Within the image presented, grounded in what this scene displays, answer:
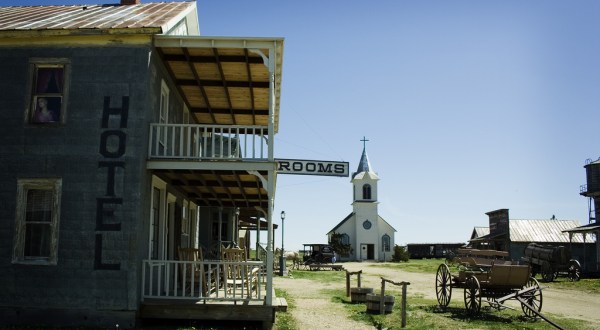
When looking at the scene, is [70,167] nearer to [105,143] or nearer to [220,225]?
[105,143]

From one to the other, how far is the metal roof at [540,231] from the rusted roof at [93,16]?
39303mm

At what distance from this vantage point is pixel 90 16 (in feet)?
44.4

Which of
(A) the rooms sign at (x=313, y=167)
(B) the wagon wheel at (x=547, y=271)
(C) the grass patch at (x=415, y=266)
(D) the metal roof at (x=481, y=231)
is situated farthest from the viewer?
(D) the metal roof at (x=481, y=231)

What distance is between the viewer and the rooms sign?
1403 centimetres

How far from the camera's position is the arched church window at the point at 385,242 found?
2672 inches

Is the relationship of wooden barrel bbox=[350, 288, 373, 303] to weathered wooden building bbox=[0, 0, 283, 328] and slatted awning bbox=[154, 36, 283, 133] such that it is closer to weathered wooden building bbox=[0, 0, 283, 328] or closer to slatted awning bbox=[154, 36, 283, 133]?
slatted awning bbox=[154, 36, 283, 133]

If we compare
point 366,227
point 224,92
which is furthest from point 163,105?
point 366,227

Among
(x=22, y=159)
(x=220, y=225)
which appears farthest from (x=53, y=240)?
(x=220, y=225)

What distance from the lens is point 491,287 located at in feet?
48.6

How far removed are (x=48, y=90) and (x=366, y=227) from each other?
58106 mm

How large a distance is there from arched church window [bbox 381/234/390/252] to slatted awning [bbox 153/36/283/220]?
50.5 metres

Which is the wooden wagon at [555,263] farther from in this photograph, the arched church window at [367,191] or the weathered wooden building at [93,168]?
A: the arched church window at [367,191]

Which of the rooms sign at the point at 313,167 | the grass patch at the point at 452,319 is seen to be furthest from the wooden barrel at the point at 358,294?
the rooms sign at the point at 313,167

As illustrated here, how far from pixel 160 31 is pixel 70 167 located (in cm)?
330
